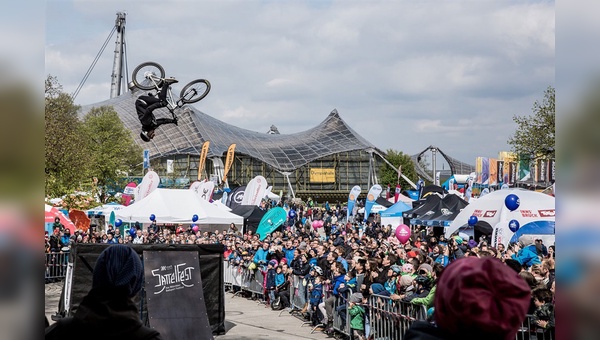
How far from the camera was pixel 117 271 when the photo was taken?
2467 millimetres

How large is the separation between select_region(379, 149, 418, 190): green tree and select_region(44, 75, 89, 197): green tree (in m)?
73.6

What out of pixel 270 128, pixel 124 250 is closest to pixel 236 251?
pixel 124 250

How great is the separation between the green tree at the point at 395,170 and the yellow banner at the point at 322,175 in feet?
22.3

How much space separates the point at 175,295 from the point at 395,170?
8494cm

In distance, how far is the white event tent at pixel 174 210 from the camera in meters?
25.5

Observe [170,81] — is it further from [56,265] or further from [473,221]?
[56,265]

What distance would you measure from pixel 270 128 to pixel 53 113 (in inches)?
4379

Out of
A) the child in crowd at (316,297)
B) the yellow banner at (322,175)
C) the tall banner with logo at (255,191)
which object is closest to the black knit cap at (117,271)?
the child in crowd at (316,297)

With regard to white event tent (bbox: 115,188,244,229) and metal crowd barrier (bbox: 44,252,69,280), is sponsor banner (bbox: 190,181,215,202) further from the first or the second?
metal crowd barrier (bbox: 44,252,69,280)

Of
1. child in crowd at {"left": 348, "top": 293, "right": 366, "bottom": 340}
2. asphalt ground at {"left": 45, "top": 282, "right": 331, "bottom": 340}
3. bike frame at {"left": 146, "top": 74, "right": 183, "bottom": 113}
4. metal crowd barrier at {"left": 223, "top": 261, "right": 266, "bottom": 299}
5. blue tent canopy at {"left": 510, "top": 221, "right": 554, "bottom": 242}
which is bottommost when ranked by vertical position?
A: asphalt ground at {"left": 45, "top": 282, "right": 331, "bottom": 340}

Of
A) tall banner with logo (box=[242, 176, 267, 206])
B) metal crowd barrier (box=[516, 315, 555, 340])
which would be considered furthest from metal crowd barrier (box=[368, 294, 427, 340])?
tall banner with logo (box=[242, 176, 267, 206])

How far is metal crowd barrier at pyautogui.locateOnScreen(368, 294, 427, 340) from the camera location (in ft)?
31.5

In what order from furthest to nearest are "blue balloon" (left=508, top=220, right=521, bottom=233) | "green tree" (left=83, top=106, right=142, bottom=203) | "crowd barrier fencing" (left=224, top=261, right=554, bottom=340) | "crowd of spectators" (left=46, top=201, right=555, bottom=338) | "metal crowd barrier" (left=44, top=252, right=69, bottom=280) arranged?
1. "green tree" (left=83, top=106, right=142, bottom=203)
2. "metal crowd barrier" (left=44, top=252, right=69, bottom=280)
3. "blue balloon" (left=508, top=220, right=521, bottom=233)
4. "crowd of spectators" (left=46, top=201, right=555, bottom=338)
5. "crowd barrier fencing" (left=224, top=261, right=554, bottom=340)

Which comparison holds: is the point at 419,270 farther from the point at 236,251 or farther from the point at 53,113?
the point at 53,113
